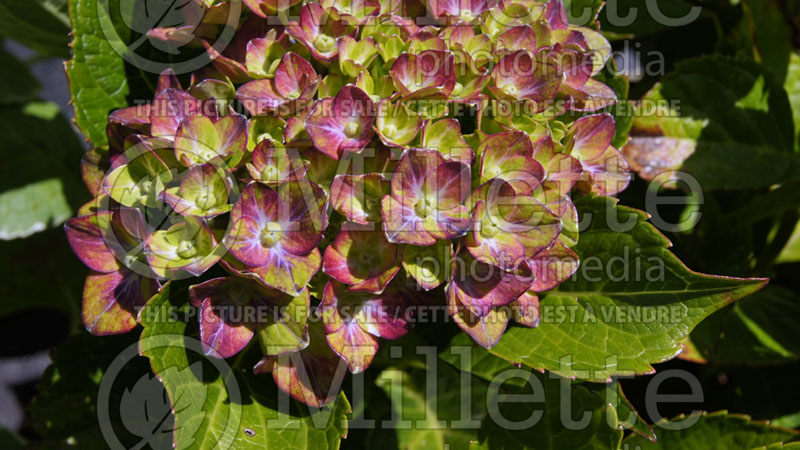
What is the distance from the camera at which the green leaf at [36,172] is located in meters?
1.34

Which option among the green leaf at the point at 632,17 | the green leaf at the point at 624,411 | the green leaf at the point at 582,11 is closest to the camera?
the green leaf at the point at 624,411

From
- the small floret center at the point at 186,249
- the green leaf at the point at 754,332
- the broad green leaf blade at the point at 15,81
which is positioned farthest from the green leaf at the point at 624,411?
the broad green leaf blade at the point at 15,81

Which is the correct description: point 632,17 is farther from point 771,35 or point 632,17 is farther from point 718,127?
point 771,35

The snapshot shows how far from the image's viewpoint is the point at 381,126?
0.70 m

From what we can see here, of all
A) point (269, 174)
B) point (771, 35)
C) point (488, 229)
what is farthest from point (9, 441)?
point (771, 35)

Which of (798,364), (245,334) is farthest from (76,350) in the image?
(798,364)

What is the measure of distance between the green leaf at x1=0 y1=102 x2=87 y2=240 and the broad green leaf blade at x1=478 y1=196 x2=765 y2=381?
3.23 feet

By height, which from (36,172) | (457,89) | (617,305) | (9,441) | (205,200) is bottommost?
(9,441)

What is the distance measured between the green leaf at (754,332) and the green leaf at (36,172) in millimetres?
1160

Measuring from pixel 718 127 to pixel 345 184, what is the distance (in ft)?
2.34

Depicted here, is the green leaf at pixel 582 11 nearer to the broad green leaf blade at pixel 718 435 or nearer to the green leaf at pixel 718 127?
the green leaf at pixel 718 127

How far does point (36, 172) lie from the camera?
1411mm

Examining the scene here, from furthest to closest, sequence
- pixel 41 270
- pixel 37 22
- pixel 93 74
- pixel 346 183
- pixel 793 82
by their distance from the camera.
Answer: pixel 41 270
pixel 793 82
pixel 37 22
pixel 93 74
pixel 346 183

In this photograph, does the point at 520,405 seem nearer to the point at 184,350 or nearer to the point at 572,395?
the point at 572,395
